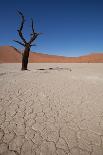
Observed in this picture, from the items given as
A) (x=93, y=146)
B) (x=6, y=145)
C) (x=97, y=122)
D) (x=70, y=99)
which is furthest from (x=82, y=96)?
(x=6, y=145)

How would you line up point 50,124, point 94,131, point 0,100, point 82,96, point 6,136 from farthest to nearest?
1. point 82,96
2. point 0,100
3. point 50,124
4. point 94,131
5. point 6,136

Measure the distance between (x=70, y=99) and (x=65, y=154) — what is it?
250 cm

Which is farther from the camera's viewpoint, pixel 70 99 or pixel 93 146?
pixel 70 99

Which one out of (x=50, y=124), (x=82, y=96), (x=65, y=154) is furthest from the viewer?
(x=82, y=96)

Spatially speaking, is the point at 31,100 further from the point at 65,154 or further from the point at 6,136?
the point at 65,154

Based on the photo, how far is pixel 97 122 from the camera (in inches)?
131

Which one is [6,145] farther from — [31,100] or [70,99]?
[70,99]

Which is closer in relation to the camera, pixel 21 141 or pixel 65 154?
pixel 65 154

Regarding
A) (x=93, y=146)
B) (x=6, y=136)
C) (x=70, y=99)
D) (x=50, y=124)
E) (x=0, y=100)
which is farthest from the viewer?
(x=70, y=99)

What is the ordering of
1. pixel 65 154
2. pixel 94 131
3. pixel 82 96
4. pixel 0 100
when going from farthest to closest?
pixel 82 96 < pixel 0 100 < pixel 94 131 < pixel 65 154

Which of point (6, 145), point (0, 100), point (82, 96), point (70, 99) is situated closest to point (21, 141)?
point (6, 145)

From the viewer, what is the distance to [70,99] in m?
4.80

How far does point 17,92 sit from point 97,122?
10.3 ft

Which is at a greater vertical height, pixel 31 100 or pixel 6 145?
pixel 31 100
